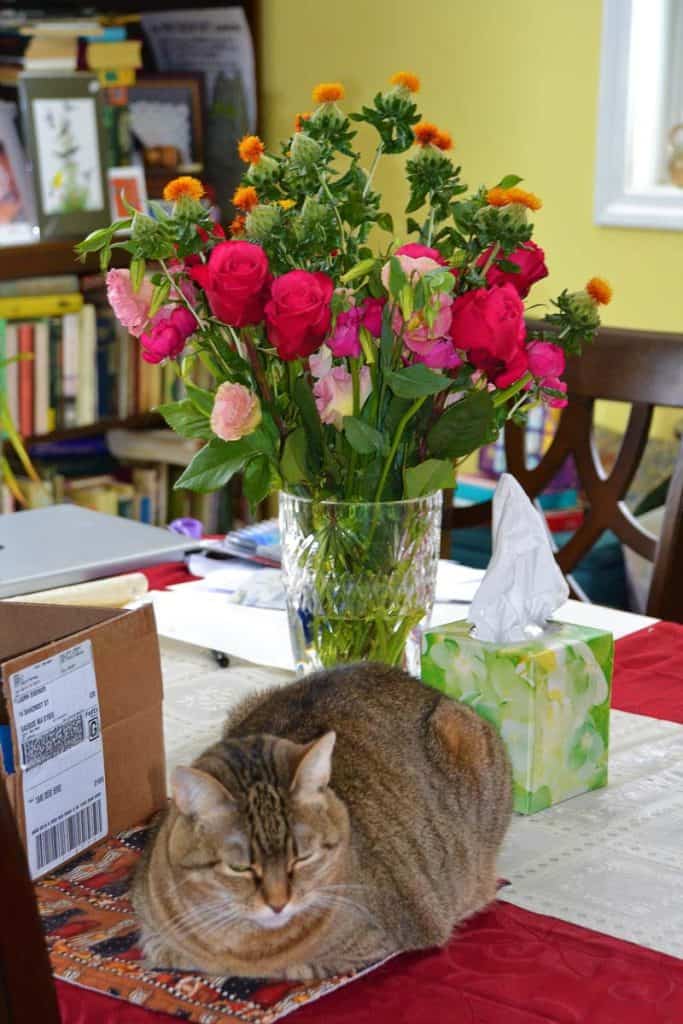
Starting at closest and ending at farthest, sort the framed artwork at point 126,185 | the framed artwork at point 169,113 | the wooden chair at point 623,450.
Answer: the wooden chair at point 623,450
the framed artwork at point 126,185
the framed artwork at point 169,113

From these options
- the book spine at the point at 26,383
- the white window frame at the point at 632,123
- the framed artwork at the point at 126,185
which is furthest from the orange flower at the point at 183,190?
the framed artwork at the point at 126,185

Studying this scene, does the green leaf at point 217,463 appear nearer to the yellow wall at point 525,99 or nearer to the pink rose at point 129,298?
the pink rose at point 129,298

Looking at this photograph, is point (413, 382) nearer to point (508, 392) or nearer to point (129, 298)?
point (508, 392)

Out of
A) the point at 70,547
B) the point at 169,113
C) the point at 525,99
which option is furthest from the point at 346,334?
the point at 169,113

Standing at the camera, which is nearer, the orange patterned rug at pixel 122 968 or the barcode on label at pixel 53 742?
the orange patterned rug at pixel 122 968

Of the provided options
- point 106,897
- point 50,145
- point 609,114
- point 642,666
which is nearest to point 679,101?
point 609,114

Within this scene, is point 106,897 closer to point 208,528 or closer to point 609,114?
point 609,114

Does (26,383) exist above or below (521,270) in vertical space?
below

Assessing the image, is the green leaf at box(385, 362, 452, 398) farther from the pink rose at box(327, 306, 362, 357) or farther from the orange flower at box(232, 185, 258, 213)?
the orange flower at box(232, 185, 258, 213)

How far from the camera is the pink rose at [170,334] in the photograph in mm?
1107

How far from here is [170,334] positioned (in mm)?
1106

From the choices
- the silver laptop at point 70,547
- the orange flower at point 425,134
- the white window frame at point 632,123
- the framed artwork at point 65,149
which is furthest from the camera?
the framed artwork at point 65,149

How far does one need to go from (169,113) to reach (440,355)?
258cm

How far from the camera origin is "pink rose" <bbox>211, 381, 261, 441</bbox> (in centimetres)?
104
